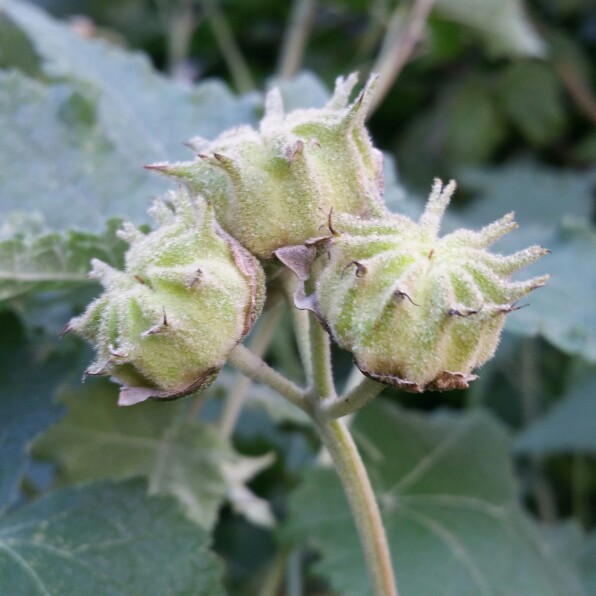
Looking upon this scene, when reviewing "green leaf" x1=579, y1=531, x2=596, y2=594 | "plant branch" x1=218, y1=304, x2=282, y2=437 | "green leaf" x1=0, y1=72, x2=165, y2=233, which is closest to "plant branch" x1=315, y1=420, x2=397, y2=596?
"plant branch" x1=218, y1=304, x2=282, y2=437

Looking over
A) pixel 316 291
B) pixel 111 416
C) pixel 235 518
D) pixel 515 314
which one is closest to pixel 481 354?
pixel 316 291

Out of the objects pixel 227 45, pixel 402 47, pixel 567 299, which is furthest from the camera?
pixel 227 45

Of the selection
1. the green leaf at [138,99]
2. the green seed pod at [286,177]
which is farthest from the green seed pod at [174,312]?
the green leaf at [138,99]

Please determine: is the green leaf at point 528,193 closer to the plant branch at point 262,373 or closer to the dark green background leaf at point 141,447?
the dark green background leaf at point 141,447

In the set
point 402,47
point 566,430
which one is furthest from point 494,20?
point 566,430

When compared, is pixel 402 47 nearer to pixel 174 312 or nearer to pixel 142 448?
pixel 142 448

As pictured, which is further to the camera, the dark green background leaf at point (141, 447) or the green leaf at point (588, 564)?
the green leaf at point (588, 564)

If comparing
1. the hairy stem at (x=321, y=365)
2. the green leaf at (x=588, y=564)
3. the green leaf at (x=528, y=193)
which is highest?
the green leaf at (x=528, y=193)
